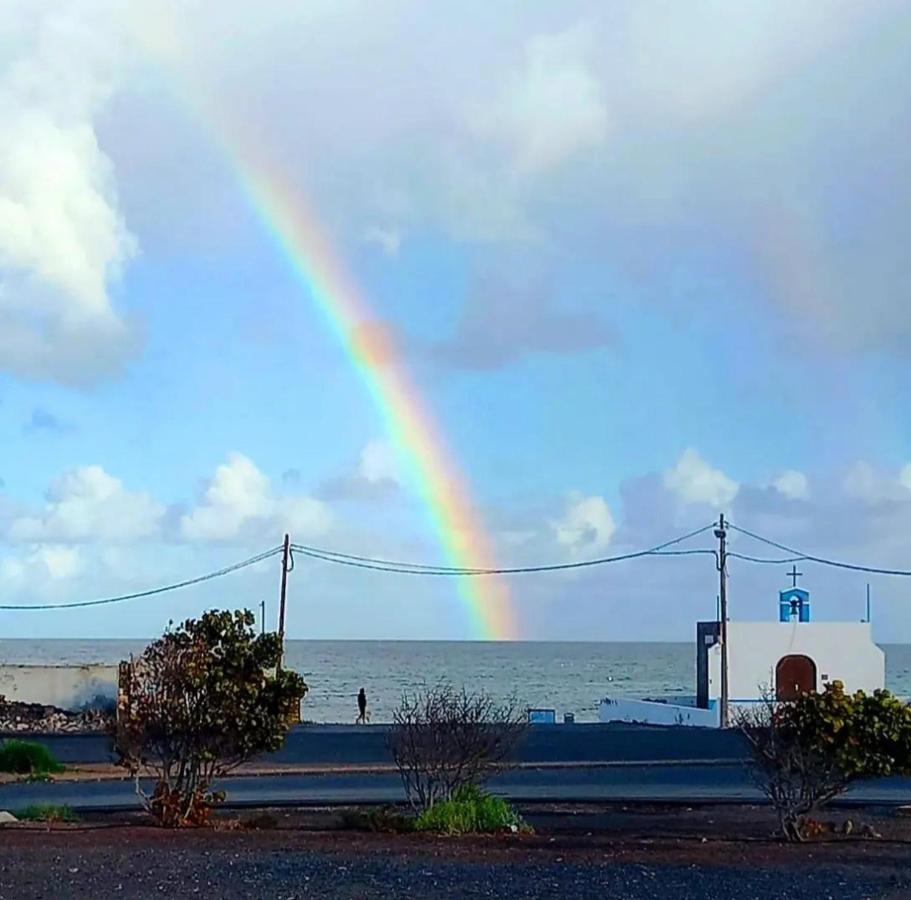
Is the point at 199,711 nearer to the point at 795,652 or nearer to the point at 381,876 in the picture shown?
the point at 381,876

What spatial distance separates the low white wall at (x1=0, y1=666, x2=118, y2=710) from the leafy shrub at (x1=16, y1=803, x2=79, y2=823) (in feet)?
98.2

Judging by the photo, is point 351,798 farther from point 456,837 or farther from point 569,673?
point 569,673

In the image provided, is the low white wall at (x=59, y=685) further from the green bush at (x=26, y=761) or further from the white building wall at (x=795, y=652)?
the white building wall at (x=795, y=652)

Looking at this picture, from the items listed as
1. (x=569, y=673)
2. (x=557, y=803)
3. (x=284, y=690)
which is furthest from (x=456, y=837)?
(x=569, y=673)

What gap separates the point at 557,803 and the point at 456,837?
5122 mm

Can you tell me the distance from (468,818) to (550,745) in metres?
19.7

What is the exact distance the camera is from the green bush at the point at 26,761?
26703mm

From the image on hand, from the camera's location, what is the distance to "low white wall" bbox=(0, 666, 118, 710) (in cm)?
4666

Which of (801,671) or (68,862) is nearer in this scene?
(68,862)

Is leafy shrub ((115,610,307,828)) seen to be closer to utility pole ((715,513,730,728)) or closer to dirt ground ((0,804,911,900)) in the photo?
dirt ground ((0,804,911,900))

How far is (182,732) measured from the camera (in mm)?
15766

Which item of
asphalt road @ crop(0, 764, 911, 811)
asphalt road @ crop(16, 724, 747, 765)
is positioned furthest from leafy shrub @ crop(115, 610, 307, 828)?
asphalt road @ crop(16, 724, 747, 765)

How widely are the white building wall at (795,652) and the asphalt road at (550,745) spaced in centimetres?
402

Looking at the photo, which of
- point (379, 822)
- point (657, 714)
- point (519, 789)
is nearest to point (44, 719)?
point (657, 714)
